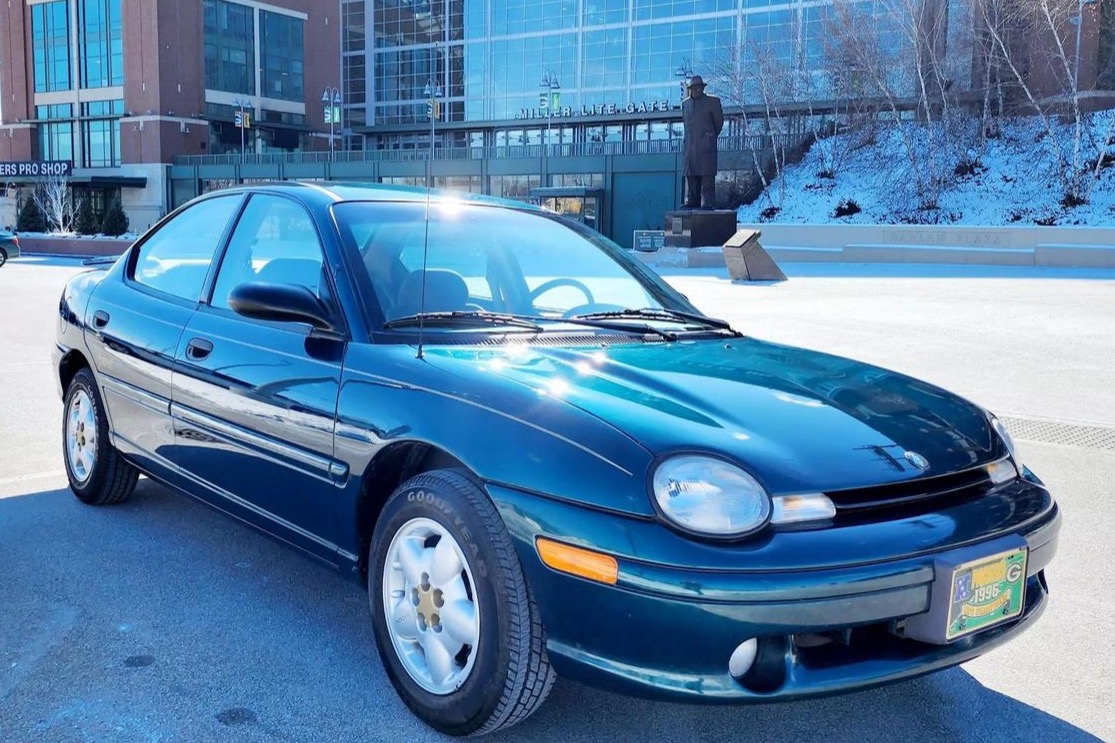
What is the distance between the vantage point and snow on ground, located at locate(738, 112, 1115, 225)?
34.7 meters

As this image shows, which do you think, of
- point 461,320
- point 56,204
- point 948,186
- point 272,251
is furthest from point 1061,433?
point 56,204

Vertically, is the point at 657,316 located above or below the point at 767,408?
above

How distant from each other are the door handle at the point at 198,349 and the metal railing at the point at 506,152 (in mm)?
42337

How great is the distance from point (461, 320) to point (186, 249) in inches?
70.6

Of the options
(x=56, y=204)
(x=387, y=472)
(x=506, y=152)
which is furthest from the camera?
(x=506, y=152)

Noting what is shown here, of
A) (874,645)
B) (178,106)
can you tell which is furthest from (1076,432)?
(178,106)

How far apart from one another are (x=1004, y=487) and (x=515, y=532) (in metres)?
1.43

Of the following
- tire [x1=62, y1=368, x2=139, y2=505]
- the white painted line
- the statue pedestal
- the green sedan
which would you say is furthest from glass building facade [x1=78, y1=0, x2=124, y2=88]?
tire [x1=62, y1=368, x2=139, y2=505]

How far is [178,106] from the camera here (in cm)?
6938

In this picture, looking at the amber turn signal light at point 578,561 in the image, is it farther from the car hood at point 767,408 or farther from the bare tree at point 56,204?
the bare tree at point 56,204

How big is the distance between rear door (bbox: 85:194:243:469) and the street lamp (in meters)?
65.8

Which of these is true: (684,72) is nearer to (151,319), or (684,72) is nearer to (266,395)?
(151,319)

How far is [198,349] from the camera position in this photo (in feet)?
12.5

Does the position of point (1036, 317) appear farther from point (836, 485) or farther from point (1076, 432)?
point (836, 485)
